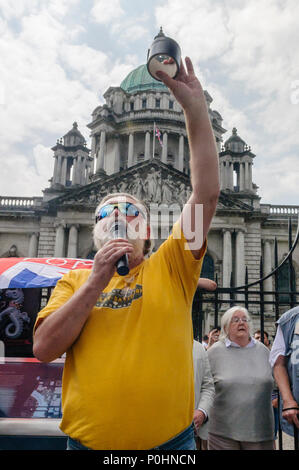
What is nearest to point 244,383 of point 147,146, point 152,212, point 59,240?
point 152,212

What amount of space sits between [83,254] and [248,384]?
82.0 feet

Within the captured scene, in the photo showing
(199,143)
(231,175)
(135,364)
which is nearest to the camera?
(135,364)

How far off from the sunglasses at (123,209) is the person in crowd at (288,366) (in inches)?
80.2

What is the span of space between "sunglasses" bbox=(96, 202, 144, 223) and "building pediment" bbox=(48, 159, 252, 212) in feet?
85.4

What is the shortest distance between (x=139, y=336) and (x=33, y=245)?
2991cm

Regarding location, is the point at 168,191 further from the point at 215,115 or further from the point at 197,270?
the point at 197,270

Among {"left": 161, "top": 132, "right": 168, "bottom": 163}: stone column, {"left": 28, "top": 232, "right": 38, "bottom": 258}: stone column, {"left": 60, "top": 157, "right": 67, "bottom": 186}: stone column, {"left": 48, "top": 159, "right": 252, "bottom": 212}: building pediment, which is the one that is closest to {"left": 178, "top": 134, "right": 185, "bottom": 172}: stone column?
{"left": 161, "top": 132, "right": 168, "bottom": 163}: stone column

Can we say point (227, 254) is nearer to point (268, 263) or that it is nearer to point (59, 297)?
point (268, 263)

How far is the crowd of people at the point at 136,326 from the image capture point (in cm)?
152

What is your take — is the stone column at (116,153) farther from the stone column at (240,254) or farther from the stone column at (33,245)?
the stone column at (240,254)

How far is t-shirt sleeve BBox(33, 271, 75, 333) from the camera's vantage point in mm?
1680

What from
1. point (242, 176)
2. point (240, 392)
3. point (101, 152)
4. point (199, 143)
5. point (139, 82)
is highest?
point (139, 82)

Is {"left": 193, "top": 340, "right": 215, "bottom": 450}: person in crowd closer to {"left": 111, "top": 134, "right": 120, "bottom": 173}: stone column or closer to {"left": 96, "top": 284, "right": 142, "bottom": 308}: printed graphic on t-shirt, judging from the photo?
{"left": 96, "top": 284, "right": 142, "bottom": 308}: printed graphic on t-shirt

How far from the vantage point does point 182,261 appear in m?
1.75
